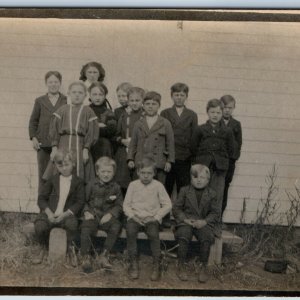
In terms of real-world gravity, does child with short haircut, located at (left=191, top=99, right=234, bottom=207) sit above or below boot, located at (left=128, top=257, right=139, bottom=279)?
above

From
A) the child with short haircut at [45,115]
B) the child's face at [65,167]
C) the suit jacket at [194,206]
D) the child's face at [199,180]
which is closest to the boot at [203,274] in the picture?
the suit jacket at [194,206]

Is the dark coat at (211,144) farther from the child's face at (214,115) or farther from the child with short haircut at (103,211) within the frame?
the child with short haircut at (103,211)

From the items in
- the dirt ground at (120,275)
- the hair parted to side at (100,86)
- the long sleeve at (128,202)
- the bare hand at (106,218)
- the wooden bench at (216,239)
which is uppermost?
the hair parted to side at (100,86)

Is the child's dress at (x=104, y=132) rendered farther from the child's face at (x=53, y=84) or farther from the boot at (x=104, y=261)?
the boot at (x=104, y=261)

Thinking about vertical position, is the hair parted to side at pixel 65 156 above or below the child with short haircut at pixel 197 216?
above

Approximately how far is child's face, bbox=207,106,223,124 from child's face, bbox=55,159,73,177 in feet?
2.82

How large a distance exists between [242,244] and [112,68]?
1291 mm

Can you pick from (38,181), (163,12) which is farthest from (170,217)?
(163,12)

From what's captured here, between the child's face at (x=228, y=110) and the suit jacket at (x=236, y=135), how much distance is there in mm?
30

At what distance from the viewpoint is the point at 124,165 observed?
365 cm

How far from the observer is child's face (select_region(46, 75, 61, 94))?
12.0 feet

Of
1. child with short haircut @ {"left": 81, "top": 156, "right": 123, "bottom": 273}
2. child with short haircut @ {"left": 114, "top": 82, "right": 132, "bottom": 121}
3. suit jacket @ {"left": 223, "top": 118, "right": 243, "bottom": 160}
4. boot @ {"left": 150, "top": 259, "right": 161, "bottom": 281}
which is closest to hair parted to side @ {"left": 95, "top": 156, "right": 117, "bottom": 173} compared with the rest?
child with short haircut @ {"left": 81, "top": 156, "right": 123, "bottom": 273}

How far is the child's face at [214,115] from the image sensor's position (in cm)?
367

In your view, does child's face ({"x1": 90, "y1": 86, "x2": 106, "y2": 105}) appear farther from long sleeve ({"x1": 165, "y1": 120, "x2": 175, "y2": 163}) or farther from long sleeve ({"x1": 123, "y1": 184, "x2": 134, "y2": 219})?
long sleeve ({"x1": 123, "y1": 184, "x2": 134, "y2": 219})
